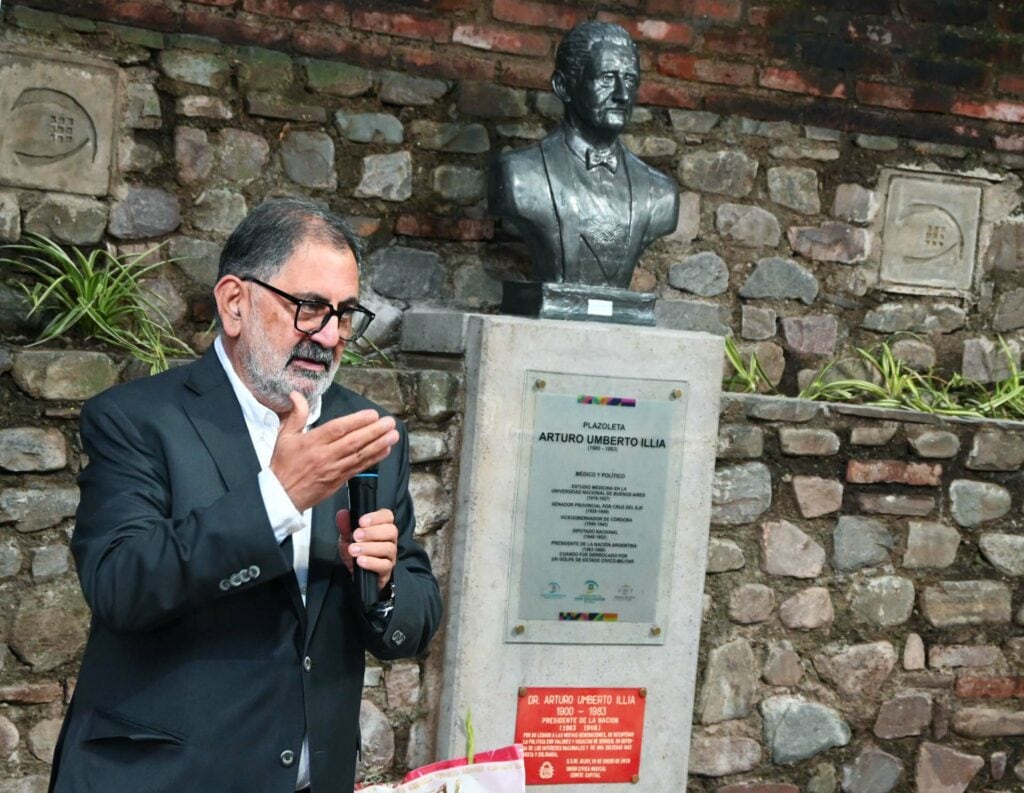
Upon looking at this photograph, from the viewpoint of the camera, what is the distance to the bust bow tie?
12.6 ft

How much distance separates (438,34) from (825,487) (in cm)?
171

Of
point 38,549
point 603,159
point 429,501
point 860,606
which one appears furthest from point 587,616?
point 38,549

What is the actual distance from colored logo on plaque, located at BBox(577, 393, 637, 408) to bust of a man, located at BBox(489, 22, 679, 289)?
0.36m

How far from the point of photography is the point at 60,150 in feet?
12.8

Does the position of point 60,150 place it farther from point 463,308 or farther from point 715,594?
point 715,594

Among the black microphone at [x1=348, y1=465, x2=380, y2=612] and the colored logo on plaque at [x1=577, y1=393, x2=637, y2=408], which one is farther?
the colored logo on plaque at [x1=577, y1=393, x2=637, y2=408]

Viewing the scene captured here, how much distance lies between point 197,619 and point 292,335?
1.33 ft

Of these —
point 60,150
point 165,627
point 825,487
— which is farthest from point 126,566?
point 825,487

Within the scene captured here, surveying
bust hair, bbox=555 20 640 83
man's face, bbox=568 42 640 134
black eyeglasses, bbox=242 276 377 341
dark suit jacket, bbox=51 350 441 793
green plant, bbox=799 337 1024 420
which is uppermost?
bust hair, bbox=555 20 640 83

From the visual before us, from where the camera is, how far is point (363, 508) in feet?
6.41

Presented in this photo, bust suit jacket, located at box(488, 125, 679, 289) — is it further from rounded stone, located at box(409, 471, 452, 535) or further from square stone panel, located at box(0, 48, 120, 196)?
square stone panel, located at box(0, 48, 120, 196)

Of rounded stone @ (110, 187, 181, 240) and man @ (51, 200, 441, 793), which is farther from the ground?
rounded stone @ (110, 187, 181, 240)

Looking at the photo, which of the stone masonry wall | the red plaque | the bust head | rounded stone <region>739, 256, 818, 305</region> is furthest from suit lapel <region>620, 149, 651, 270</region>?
the red plaque

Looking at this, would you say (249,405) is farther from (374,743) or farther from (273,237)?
(374,743)
